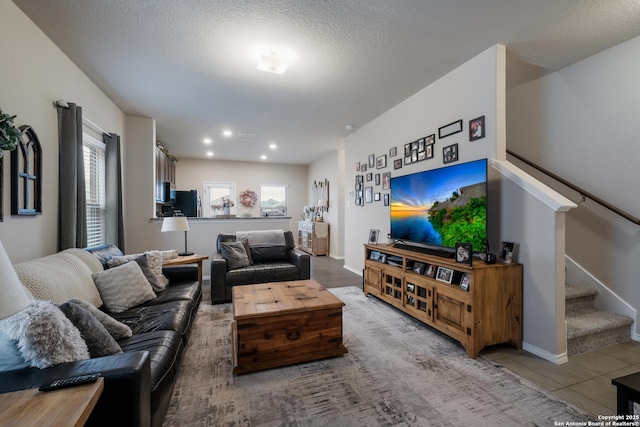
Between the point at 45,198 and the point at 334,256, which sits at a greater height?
the point at 45,198

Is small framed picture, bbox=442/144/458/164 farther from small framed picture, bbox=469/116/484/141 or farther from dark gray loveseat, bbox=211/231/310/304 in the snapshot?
dark gray loveseat, bbox=211/231/310/304

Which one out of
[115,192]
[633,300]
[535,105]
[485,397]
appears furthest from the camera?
[115,192]

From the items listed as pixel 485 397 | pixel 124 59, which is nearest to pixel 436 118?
pixel 485 397

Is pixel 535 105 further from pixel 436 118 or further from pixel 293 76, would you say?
pixel 293 76

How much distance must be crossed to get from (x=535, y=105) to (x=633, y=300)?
226 cm

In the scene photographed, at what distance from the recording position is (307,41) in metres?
2.47

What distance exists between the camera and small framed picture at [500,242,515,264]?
7.77 feet

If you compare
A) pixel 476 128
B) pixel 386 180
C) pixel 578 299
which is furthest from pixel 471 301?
pixel 386 180

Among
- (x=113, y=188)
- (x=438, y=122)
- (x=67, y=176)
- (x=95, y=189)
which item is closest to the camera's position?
(x=67, y=176)

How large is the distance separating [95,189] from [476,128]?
4.55 metres

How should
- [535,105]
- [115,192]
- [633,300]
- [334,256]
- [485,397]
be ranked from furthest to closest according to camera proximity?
1. [334,256]
2. [115,192]
3. [535,105]
4. [633,300]
5. [485,397]

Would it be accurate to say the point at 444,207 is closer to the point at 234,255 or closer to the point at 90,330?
the point at 234,255

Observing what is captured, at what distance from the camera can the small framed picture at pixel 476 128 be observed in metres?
2.66

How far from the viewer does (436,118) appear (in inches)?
127
